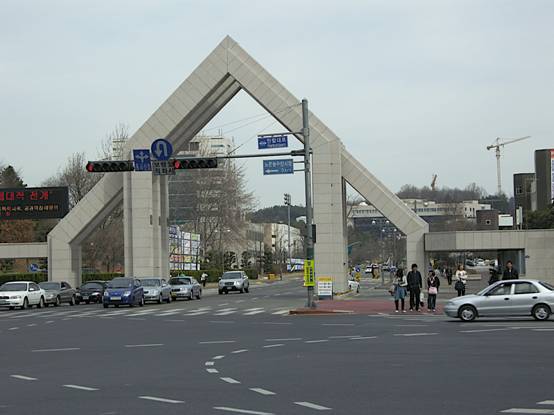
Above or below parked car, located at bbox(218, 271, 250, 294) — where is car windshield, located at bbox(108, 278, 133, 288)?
above

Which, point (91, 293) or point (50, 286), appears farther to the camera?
point (91, 293)

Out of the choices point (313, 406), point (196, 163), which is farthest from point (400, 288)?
point (313, 406)

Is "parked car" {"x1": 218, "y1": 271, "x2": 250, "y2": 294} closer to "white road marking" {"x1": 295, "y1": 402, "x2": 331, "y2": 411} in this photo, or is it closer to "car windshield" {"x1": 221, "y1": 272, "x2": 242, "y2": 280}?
"car windshield" {"x1": 221, "y1": 272, "x2": 242, "y2": 280}

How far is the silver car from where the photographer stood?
27453 mm

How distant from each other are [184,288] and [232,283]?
12.2 meters

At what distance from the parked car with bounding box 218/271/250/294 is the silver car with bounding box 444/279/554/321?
39073mm

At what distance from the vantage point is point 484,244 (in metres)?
50.8

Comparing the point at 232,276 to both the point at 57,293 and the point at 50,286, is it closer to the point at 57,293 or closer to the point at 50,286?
the point at 57,293

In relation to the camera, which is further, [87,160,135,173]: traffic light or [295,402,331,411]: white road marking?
[87,160,135,173]: traffic light

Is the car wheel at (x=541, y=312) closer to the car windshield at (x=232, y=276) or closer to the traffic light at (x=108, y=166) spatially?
the traffic light at (x=108, y=166)

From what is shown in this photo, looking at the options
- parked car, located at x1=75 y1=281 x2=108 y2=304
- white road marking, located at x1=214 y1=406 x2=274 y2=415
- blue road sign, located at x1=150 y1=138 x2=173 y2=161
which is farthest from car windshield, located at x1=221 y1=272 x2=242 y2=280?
white road marking, located at x1=214 y1=406 x2=274 y2=415

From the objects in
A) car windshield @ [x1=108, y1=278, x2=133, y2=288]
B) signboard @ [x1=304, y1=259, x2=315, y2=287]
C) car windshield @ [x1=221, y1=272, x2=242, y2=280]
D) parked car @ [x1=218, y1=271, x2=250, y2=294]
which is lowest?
parked car @ [x1=218, y1=271, x2=250, y2=294]

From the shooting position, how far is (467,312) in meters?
28.1

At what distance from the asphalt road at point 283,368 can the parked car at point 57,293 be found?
20897 millimetres
